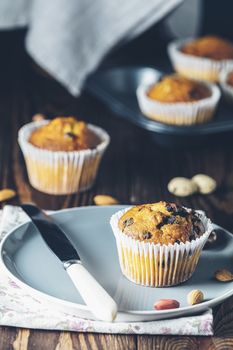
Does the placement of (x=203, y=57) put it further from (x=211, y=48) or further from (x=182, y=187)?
(x=182, y=187)

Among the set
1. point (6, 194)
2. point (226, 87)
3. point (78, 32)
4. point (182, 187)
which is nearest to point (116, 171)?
point (182, 187)

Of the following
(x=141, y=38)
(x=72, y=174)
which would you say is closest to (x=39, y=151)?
(x=72, y=174)

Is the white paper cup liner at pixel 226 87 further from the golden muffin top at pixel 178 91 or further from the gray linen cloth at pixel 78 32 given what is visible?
the gray linen cloth at pixel 78 32

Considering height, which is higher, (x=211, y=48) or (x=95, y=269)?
(x=95, y=269)

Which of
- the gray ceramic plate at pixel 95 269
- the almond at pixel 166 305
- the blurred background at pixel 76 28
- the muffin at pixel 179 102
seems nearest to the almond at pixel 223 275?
the gray ceramic plate at pixel 95 269

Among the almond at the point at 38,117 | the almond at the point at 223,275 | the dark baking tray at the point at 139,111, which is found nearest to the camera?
the almond at the point at 223,275

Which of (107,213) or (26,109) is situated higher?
(107,213)

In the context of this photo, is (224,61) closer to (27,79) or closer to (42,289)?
(27,79)
